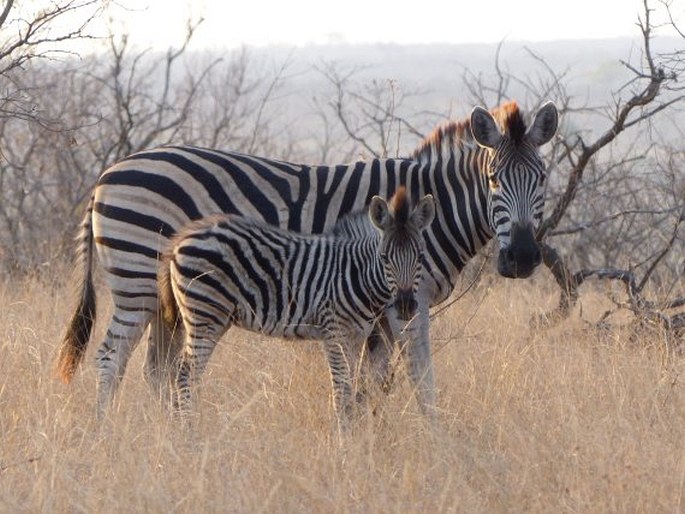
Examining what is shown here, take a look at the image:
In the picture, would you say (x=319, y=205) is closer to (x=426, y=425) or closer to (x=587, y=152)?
(x=426, y=425)

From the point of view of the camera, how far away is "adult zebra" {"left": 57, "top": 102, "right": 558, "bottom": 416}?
6.25 m

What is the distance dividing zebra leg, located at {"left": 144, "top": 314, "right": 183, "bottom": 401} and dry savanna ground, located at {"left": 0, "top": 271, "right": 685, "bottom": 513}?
0.49 ft

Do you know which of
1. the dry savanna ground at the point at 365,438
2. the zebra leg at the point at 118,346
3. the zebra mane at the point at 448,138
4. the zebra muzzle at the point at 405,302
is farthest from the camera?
the zebra mane at the point at 448,138

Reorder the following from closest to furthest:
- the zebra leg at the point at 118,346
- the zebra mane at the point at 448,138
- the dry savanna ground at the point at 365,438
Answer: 1. the dry savanna ground at the point at 365,438
2. the zebra leg at the point at 118,346
3. the zebra mane at the point at 448,138

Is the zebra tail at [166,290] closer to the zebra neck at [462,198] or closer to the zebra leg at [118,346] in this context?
the zebra leg at [118,346]

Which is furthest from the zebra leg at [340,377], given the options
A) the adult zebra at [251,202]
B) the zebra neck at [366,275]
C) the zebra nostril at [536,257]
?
the zebra nostril at [536,257]

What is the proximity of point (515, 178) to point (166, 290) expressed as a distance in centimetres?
178

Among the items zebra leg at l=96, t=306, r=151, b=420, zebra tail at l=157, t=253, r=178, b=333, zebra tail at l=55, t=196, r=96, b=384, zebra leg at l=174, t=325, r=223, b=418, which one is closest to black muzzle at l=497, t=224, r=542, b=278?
zebra leg at l=174, t=325, r=223, b=418

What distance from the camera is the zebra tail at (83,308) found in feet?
20.9

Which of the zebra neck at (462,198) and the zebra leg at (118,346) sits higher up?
the zebra neck at (462,198)

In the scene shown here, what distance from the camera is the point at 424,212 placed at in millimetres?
5746

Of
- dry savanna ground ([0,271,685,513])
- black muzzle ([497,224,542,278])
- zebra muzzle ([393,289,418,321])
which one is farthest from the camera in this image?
black muzzle ([497,224,542,278])

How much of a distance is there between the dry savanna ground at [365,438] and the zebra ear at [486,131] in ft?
3.69

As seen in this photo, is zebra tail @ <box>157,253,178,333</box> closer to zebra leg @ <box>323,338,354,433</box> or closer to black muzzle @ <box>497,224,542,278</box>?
zebra leg @ <box>323,338,354,433</box>
